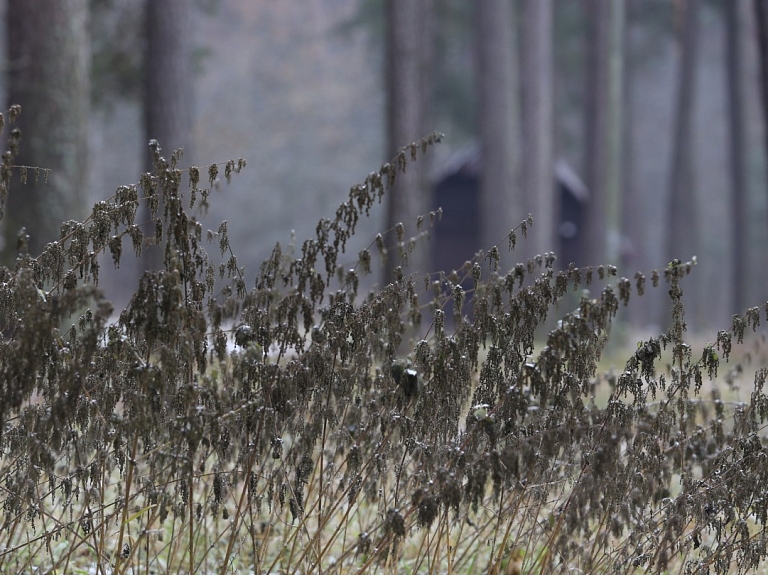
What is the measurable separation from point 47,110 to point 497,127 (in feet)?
30.3

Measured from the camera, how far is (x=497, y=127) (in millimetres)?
15750

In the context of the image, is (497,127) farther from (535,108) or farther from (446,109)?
(446,109)

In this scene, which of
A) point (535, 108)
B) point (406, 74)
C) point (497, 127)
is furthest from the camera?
point (535, 108)

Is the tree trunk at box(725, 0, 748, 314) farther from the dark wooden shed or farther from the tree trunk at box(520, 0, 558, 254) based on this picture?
the tree trunk at box(520, 0, 558, 254)

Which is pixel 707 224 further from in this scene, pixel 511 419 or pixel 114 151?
pixel 511 419

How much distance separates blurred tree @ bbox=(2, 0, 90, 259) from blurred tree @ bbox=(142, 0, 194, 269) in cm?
225

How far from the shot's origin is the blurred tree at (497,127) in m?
15.5

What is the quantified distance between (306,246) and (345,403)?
21.8 inches

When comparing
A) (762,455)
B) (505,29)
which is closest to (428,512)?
(762,455)

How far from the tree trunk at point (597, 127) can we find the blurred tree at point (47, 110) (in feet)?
37.8

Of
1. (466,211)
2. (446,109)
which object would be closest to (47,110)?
(466,211)

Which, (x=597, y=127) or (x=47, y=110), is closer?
(x=47, y=110)

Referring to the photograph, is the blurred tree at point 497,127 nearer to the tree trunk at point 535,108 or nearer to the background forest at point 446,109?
the background forest at point 446,109

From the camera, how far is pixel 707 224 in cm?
4181
